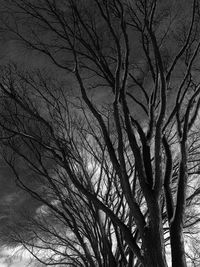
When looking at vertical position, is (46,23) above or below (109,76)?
above

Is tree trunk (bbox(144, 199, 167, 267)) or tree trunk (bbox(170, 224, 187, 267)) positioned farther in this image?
tree trunk (bbox(170, 224, 187, 267))

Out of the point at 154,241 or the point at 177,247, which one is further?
the point at 177,247

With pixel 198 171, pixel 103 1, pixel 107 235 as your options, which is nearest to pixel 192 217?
pixel 198 171

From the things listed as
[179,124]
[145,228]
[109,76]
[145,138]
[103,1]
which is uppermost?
[103,1]

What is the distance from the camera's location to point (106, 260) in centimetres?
609

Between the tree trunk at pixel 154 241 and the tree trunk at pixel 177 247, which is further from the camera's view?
the tree trunk at pixel 177 247

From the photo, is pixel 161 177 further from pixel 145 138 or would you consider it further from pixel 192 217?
pixel 192 217

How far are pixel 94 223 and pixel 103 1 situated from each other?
4430 mm

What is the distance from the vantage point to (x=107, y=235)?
641 cm

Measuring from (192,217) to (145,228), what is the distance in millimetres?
5240

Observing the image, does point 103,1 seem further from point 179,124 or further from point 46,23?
point 179,124

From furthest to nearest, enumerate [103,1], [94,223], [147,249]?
1. [94,223]
2. [103,1]
3. [147,249]

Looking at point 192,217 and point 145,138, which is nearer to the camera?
point 145,138

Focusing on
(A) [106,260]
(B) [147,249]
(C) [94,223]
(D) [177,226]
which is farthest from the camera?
(C) [94,223]
